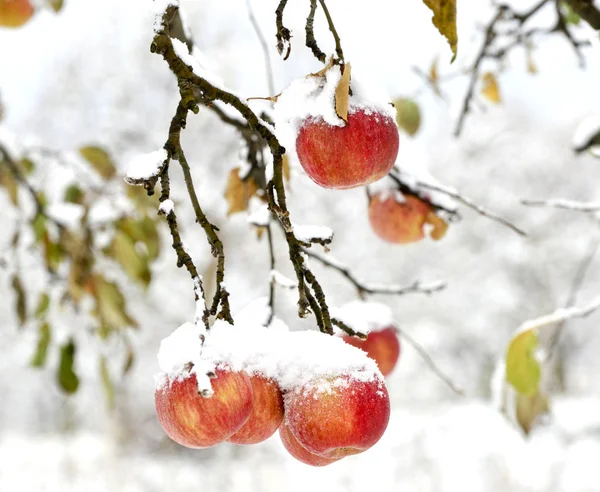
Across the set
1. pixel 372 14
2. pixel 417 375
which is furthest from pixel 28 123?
pixel 372 14

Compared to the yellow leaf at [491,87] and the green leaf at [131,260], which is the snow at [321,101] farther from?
the yellow leaf at [491,87]

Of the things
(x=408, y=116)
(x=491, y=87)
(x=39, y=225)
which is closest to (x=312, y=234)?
(x=408, y=116)

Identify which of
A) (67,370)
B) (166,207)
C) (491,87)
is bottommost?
(166,207)

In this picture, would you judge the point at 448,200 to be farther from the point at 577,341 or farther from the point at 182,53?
the point at 577,341

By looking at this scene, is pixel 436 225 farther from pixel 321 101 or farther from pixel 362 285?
pixel 321 101

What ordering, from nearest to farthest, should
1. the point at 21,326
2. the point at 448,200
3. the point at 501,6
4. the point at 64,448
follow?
1. the point at 448,200
2. the point at 501,6
3. the point at 21,326
4. the point at 64,448

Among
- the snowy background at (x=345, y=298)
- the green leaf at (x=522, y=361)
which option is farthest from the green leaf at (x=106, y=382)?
the snowy background at (x=345, y=298)
